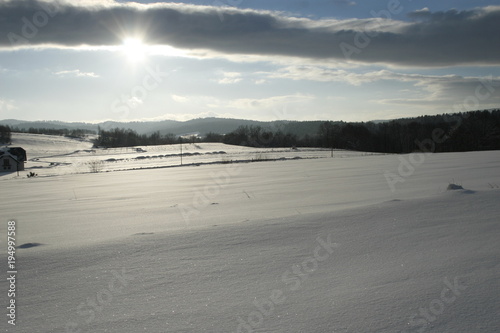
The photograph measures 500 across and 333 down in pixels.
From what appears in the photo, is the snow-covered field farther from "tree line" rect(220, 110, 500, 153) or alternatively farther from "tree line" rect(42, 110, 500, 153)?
"tree line" rect(220, 110, 500, 153)

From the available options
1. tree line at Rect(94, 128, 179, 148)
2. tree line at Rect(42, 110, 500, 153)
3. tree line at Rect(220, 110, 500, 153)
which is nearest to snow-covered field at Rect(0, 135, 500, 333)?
tree line at Rect(42, 110, 500, 153)

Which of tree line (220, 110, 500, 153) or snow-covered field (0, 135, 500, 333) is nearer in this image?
snow-covered field (0, 135, 500, 333)

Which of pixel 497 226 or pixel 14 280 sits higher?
pixel 497 226

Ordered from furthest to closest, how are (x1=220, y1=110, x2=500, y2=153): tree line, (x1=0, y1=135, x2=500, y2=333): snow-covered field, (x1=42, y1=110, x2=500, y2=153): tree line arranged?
(x1=220, y1=110, x2=500, y2=153): tree line < (x1=42, y1=110, x2=500, y2=153): tree line < (x1=0, y1=135, x2=500, y2=333): snow-covered field

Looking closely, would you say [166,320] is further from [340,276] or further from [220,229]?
[220,229]

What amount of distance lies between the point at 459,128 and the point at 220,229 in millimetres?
71429

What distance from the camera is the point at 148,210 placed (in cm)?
687

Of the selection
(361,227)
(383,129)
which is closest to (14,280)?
(361,227)

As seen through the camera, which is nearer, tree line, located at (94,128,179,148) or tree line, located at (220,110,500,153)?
tree line, located at (220,110,500,153)

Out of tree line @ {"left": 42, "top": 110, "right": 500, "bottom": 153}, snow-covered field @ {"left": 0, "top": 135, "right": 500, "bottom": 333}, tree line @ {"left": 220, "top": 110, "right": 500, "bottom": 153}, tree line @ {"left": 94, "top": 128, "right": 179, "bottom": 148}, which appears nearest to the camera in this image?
snow-covered field @ {"left": 0, "top": 135, "right": 500, "bottom": 333}

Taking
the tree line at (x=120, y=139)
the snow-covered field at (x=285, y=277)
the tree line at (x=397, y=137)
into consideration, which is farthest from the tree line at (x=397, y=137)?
the snow-covered field at (x=285, y=277)

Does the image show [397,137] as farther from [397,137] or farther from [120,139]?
[120,139]

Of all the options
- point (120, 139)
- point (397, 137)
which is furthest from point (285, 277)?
point (120, 139)

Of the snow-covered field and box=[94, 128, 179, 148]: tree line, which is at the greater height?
box=[94, 128, 179, 148]: tree line
